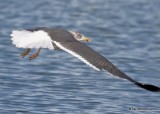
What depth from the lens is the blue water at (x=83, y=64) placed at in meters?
8.83

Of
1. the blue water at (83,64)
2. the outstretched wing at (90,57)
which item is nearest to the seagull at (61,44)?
the outstretched wing at (90,57)

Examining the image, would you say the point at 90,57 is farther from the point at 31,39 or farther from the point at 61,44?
the point at 31,39

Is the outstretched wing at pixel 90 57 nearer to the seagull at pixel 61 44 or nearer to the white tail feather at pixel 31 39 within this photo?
the seagull at pixel 61 44

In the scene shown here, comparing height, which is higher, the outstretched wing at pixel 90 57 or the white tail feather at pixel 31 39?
the white tail feather at pixel 31 39

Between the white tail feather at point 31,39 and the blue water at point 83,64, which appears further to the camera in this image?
the blue water at point 83,64

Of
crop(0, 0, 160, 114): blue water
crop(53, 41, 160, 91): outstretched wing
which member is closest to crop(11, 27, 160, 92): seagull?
crop(53, 41, 160, 91): outstretched wing

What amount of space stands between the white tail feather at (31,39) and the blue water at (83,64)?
925mm

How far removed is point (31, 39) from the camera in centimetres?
791

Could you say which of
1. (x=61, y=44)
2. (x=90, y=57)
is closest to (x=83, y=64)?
(x=61, y=44)

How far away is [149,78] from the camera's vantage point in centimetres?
1075

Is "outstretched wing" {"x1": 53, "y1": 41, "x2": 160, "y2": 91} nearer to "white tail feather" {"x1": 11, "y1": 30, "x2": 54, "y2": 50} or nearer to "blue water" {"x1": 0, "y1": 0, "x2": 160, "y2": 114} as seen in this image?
"white tail feather" {"x1": 11, "y1": 30, "x2": 54, "y2": 50}

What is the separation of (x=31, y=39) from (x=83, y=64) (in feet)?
13.4

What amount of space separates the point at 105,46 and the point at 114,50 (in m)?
0.45

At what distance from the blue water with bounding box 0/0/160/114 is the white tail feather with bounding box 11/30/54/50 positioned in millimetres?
925
